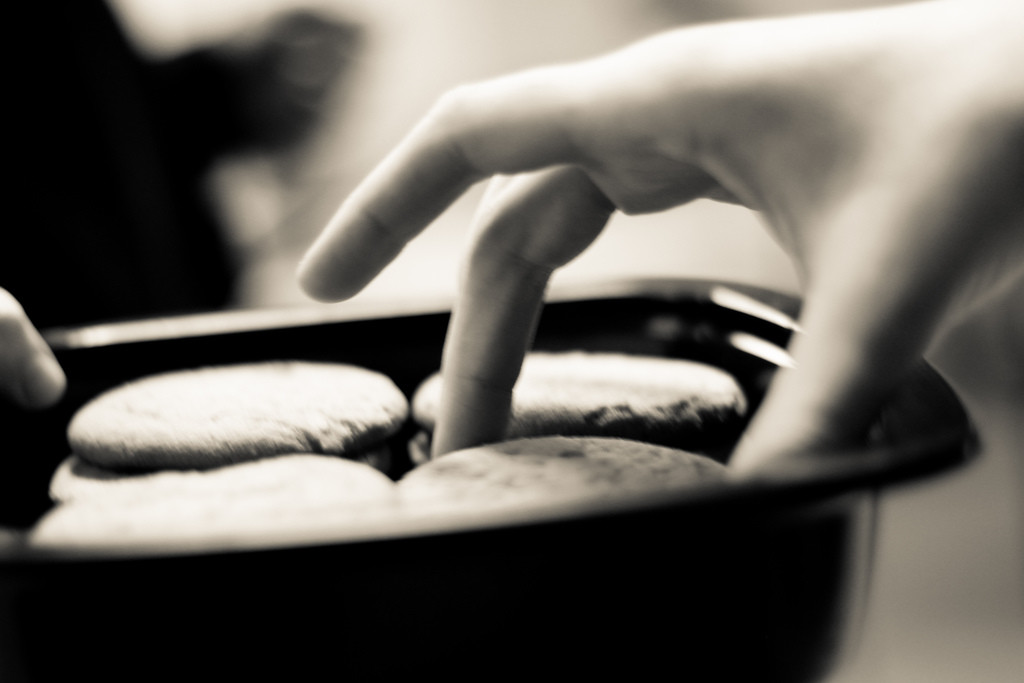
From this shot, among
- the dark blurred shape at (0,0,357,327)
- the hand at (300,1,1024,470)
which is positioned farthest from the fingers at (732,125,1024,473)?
the dark blurred shape at (0,0,357,327)

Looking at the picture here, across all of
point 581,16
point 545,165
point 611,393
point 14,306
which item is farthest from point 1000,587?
point 581,16

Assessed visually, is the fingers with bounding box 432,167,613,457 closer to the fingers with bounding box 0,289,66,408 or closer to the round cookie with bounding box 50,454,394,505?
the round cookie with bounding box 50,454,394,505

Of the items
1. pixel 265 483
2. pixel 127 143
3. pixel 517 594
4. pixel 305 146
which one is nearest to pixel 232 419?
pixel 265 483

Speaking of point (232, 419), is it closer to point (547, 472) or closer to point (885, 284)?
point (547, 472)

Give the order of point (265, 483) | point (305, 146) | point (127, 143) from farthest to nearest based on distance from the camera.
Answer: point (305, 146) < point (127, 143) < point (265, 483)

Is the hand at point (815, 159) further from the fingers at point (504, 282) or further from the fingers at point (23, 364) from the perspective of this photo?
the fingers at point (23, 364)

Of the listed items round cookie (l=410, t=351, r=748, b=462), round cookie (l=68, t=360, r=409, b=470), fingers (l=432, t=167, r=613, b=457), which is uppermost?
fingers (l=432, t=167, r=613, b=457)

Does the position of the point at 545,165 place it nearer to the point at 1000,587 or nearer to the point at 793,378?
the point at 793,378
